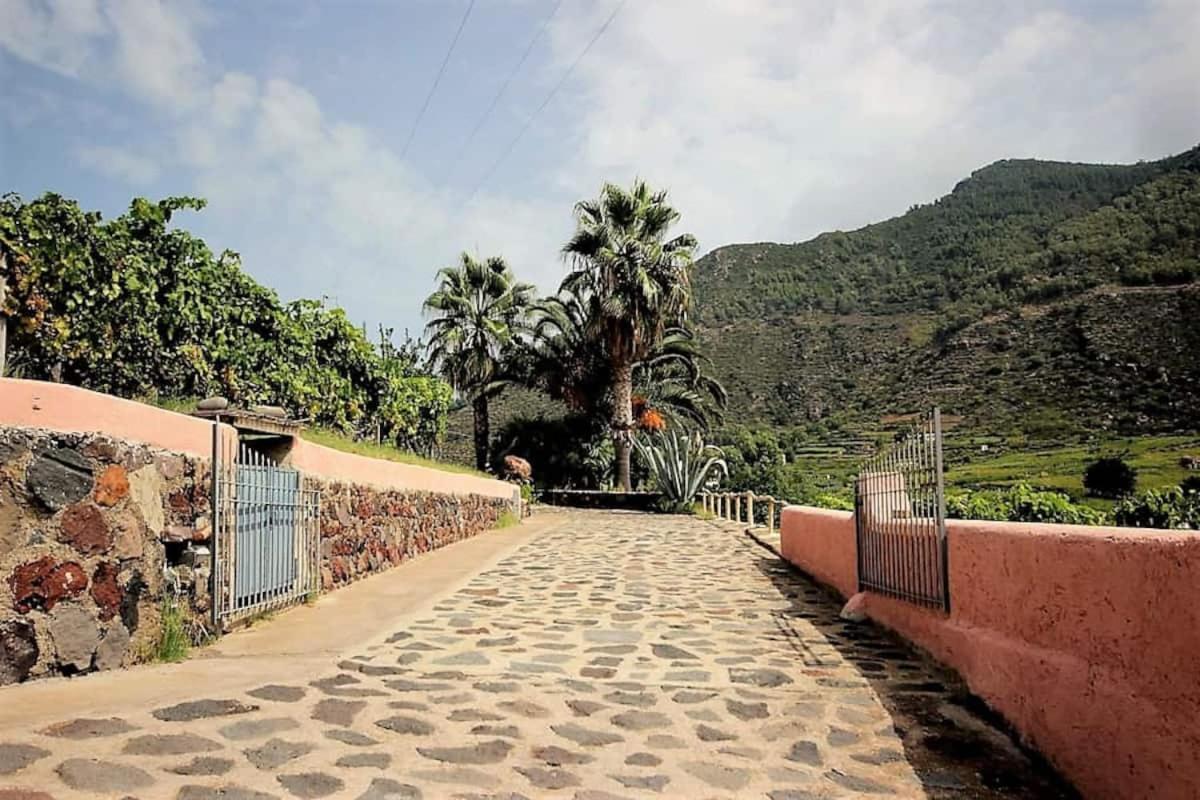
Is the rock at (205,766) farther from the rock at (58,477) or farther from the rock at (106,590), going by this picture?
the rock at (58,477)

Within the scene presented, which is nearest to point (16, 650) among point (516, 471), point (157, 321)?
point (157, 321)

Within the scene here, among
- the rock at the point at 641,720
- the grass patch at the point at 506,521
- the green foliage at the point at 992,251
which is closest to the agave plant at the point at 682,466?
the grass patch at the point at 506,521

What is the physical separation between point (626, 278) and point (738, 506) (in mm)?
9832

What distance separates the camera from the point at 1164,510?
34.0 ft

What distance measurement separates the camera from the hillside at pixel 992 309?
30.8 metres

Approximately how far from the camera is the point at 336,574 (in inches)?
368

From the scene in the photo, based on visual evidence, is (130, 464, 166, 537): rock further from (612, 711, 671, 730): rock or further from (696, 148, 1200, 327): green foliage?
(696, 148, 1200, 327): green foliage

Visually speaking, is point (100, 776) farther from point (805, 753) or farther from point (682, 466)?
point (682, 466)

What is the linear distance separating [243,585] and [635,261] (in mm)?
22932

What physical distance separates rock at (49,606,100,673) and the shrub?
17348 millimetres

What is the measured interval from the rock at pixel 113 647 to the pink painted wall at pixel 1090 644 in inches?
186

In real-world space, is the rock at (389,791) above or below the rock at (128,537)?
below

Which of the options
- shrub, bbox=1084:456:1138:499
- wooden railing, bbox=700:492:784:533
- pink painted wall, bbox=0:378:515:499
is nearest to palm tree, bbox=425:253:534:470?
wooden railing, bbox=700:492:784:533

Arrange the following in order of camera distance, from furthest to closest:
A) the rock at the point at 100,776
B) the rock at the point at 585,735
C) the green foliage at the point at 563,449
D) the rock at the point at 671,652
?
the green foliage at the point at 563,449
the rock at the point at 671,652
the rock at the point at 585,735
the rock at the point at 100,776
